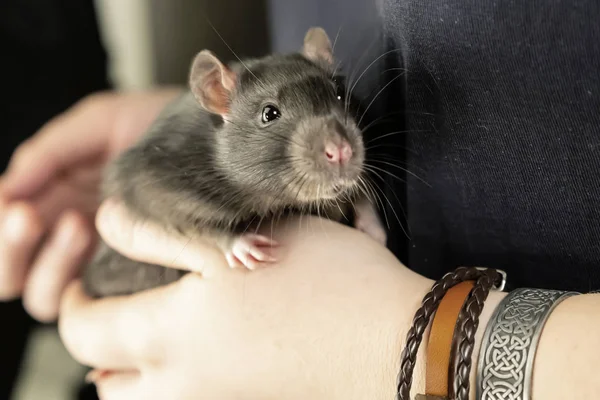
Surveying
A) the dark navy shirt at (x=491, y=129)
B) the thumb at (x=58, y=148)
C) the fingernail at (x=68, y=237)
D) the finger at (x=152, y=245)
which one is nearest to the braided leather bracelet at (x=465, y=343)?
the dark navy shirt at (x=491, y=129)

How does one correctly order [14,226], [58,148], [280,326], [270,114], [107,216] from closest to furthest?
[280,326]
[270,114]
[107,216]
[14,226]
[58,148]

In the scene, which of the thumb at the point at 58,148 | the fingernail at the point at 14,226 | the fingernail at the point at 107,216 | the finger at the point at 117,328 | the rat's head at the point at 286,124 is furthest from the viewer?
the thumb at the point at 58,148

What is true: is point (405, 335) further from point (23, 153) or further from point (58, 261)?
point (23, 153)

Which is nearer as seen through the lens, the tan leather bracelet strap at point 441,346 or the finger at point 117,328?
the tan leather bracelet strap at point 441,346

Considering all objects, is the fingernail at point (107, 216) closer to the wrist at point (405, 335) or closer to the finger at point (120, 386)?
the finger at point (120, 386)

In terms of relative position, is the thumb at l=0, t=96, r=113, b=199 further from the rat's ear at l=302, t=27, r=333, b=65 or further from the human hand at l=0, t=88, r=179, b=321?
the rat's ear at l=302, t=27, r=333, b=65

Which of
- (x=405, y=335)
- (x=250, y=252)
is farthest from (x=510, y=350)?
(x=250, y=252)

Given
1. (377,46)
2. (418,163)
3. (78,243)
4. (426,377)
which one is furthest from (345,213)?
(78,243)

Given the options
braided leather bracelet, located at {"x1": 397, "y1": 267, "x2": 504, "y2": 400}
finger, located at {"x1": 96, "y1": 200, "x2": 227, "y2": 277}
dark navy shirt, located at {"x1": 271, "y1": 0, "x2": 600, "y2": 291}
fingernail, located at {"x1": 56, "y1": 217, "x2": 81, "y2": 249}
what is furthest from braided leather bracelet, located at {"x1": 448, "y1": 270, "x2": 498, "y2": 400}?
fingernail, located at {"x1": 56, "y1": 217, "x2": 81, "y2": 249}
